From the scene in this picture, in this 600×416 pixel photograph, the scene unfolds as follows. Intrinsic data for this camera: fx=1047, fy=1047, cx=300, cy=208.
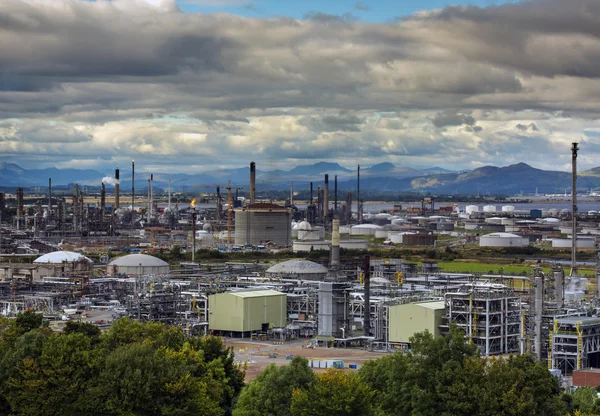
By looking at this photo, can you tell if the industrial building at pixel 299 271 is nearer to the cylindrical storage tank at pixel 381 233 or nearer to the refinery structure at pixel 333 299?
the refinery structure at pixel 333 299

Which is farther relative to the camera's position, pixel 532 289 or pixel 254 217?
pixel 254 217

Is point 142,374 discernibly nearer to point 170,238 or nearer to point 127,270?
point 127,270

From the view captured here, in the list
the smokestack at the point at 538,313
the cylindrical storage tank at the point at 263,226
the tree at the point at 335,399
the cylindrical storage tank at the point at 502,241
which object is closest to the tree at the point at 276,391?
the tree at the point at 335,399

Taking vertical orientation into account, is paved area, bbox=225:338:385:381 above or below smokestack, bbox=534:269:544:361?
below

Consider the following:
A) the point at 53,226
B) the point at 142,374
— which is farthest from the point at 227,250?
the point at 142,374

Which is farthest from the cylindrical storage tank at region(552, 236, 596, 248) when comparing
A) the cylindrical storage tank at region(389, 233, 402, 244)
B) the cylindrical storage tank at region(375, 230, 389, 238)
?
the cylindrical storage tank at region(375, 230, 389, 238)

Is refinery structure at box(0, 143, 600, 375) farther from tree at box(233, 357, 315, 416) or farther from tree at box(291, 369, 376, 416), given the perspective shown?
tree at box(291, 369, 376, 416)
